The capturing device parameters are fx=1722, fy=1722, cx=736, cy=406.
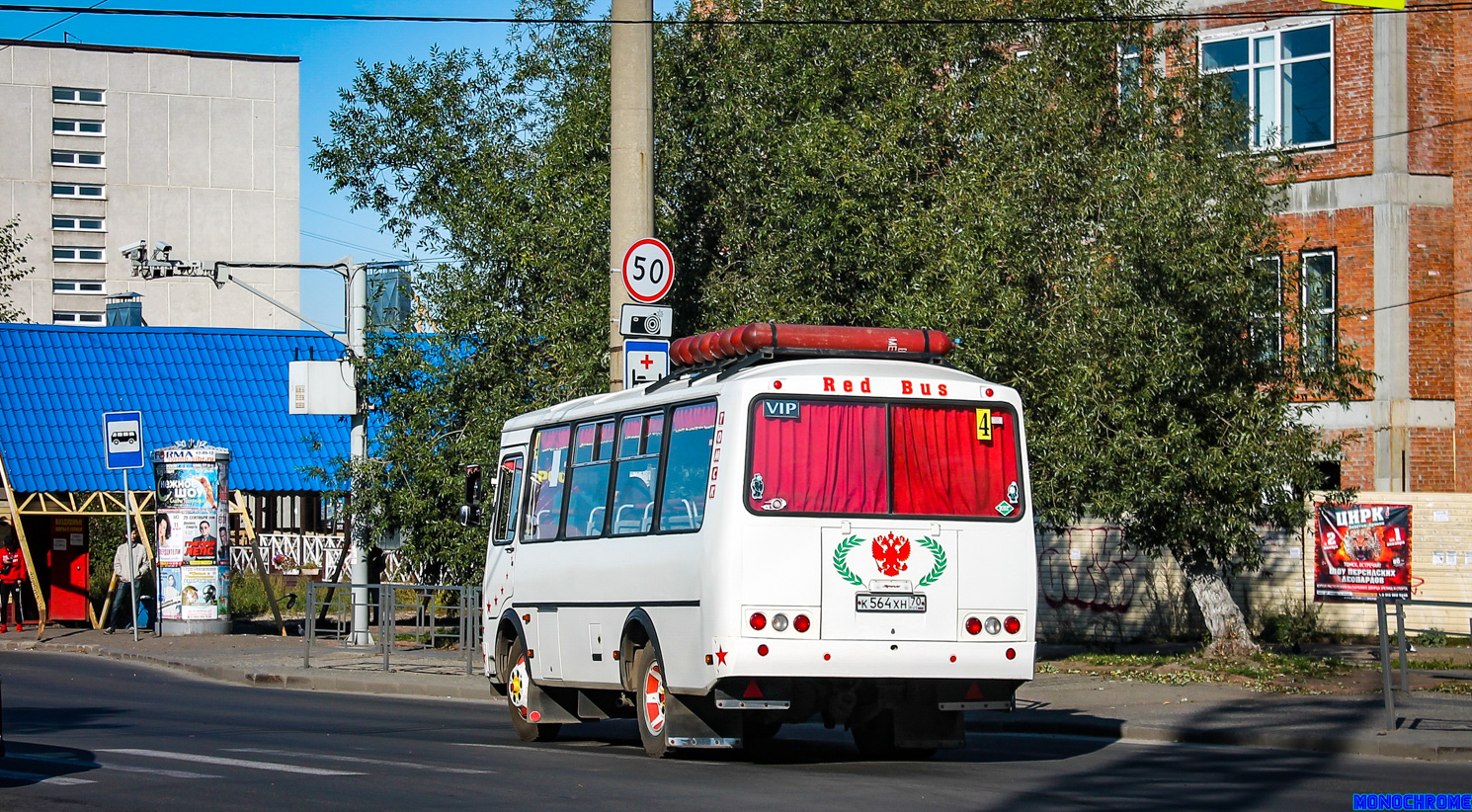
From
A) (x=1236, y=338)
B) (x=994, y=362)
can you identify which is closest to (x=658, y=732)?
(x=994, y=362)

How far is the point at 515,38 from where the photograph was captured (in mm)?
26859

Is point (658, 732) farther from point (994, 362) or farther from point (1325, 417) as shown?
point (1325, 417)

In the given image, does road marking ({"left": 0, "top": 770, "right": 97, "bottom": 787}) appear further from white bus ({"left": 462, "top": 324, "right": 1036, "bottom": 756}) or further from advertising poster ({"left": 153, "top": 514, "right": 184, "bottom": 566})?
advertising poster ({"left": 153, "top": 514, "right": 184, "bottom": 566})

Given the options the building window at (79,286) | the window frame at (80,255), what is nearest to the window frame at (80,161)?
the window frame at (80,255)

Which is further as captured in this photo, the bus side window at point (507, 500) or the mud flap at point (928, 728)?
the bus side window at point (507, 500)

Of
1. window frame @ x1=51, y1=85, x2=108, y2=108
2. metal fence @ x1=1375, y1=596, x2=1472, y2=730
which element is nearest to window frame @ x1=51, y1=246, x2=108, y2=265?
window frame @ x1=51, y1=85, x2=108, y2=108

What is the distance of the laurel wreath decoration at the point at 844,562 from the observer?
11977 mm

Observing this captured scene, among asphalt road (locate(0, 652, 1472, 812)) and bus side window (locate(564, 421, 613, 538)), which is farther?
bus side window (locate(564, 421, 613, 538))

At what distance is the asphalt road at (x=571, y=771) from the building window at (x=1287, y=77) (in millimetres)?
17713

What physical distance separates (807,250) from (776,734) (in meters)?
8.20

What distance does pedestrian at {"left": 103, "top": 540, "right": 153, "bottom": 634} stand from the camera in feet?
97.0

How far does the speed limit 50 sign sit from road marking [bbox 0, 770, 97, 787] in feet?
25.9

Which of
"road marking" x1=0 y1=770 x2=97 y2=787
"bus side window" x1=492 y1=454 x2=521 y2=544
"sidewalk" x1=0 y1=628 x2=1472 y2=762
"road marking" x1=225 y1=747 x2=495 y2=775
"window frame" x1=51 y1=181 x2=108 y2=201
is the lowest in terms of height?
"sidewalk" x1=0 y1=628 x2=1472 y2=762

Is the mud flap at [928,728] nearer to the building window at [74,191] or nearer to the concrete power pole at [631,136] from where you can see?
the concrete power pole at [631,136]
